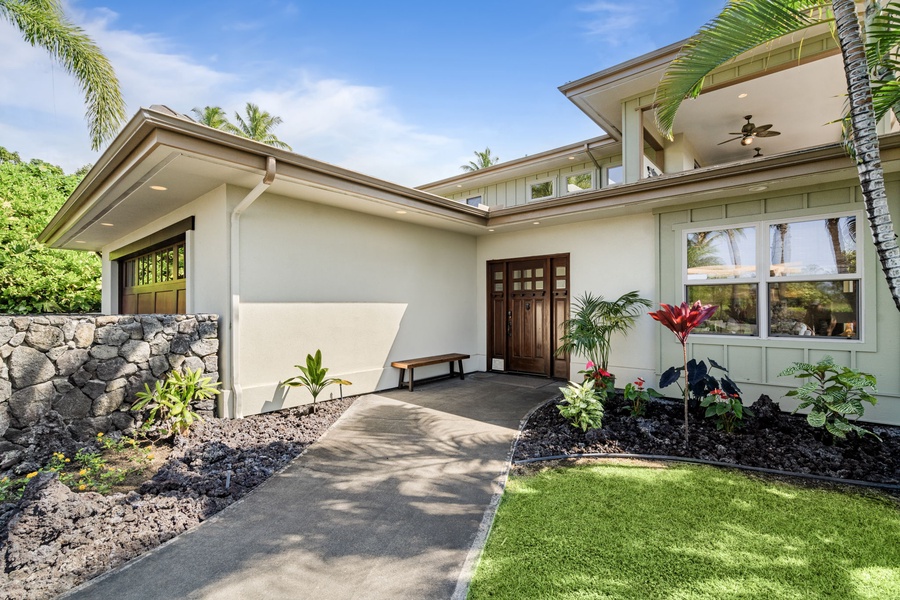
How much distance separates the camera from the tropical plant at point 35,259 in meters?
10.0

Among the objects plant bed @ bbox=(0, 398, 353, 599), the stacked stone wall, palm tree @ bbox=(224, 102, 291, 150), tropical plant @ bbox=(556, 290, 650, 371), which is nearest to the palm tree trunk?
tropical plant @ bbox=(556, 290, 650, 371)

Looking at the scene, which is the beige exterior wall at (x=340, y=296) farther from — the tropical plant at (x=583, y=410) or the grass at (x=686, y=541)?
the grass at (x=686, y=541)

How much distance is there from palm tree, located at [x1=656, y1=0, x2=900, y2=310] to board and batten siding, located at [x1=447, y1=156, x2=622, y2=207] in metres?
5.94

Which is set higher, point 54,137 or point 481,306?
point 54,137

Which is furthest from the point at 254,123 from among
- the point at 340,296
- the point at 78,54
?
the point at 340,296

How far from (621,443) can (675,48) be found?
18.9ft

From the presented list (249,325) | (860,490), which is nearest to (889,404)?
(860,490)

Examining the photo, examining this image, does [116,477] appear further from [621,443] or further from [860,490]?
[860,490]

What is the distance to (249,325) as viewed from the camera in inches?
208

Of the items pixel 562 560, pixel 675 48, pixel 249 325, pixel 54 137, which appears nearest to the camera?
pixel 562 560

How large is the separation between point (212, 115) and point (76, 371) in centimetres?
2160

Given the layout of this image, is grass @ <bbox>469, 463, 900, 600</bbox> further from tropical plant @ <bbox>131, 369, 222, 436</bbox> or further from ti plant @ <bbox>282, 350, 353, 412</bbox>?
tropical plant @ <bbox>131, 369, 222, 436</bbox>

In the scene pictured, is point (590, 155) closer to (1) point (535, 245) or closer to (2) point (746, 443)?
(1) point (535, 245)

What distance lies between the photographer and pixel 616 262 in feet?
22.8
